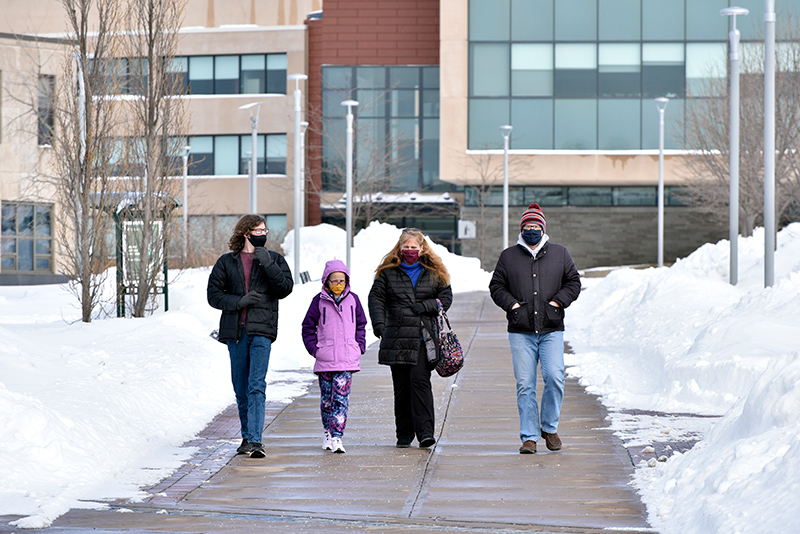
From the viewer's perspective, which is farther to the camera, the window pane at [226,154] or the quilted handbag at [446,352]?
the window pane at [226,154]

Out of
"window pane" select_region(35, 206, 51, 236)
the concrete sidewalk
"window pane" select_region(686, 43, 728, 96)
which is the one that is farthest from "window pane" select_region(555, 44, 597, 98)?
the concrete sidewalk

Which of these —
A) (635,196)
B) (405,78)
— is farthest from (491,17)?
(635,196)

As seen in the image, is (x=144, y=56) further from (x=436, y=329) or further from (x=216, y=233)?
(x=216, y=233)

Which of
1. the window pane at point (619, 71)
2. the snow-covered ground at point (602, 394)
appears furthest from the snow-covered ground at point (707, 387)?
the window pane at point (619, 71)

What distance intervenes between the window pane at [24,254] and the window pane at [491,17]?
2178 centimetres

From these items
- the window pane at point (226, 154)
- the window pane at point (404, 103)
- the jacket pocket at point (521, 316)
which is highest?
the window pane at point (404, 103)

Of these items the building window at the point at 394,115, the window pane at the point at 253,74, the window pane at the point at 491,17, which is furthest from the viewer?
the window pane at the point at 253,74

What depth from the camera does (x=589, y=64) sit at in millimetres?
47312

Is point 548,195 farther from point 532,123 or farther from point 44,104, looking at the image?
point 44,104

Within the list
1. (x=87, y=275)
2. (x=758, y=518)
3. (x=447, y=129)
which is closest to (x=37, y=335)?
(x=87, y=275)

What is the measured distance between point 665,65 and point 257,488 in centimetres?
4304

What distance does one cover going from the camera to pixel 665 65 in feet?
156

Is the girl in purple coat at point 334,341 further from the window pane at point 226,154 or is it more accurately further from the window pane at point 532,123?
the window pane at point 226,154

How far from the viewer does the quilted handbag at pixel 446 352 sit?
8.93 m
